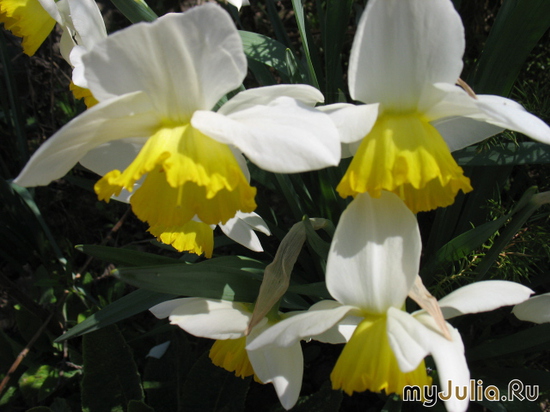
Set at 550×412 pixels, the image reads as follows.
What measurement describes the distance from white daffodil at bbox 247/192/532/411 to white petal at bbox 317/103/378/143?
0.44 ft

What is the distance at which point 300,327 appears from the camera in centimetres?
85

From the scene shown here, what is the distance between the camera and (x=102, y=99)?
32.0 inches

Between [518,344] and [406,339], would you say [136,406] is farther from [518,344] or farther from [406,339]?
[518,344]

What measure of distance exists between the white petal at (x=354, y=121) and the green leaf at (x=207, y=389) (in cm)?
105

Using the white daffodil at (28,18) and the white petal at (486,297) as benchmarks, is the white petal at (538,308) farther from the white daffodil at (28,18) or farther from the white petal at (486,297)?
the white daffodil at (28,18)

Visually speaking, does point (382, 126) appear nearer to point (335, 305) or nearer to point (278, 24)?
point (335, 305)

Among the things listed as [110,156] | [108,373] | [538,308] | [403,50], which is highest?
[403,50]

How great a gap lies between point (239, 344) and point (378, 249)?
0.38 metres

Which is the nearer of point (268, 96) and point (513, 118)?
point (513, 118)

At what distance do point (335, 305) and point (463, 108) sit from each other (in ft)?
1.42

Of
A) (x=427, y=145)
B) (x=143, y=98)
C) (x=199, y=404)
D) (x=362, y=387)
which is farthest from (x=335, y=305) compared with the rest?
(x=199, y=404)

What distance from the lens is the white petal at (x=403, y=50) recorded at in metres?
0.75

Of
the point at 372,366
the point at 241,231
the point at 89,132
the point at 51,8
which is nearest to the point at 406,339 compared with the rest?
the point at 372,366

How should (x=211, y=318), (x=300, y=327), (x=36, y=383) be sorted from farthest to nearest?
(x=36, y=383)
(x=211, y=318)
(x=300, y=327)
